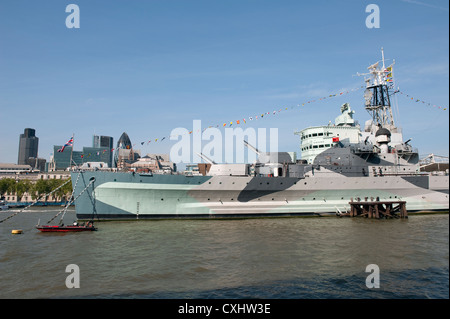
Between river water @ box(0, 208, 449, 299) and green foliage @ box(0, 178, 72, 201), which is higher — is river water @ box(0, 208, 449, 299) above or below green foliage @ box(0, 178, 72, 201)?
below

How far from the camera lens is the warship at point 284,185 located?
69.6ft

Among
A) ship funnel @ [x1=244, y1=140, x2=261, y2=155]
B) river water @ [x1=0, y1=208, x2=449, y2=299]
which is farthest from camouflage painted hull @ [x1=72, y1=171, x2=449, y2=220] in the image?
ship funnel @ [x1=244, y1=140, x2=261, y2=155]

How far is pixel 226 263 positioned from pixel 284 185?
13863 mm

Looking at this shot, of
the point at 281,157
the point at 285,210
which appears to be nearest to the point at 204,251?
the point at 285,210

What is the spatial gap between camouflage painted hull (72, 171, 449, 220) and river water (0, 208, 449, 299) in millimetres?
3920

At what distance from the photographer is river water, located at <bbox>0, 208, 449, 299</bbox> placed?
8338 mm

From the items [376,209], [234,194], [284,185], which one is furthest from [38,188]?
[376,209]

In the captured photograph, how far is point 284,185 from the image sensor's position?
77.8 ft

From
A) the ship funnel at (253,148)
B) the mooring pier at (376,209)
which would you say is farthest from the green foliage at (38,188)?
the mooring pier at (376,209)

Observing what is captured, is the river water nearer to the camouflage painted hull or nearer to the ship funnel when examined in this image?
the camouflage painted hull

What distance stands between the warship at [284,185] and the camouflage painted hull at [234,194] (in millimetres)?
73

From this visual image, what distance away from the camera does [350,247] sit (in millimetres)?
13164

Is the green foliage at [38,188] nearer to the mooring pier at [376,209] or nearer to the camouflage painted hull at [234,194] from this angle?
the camouflage painted hull at [234,194]
